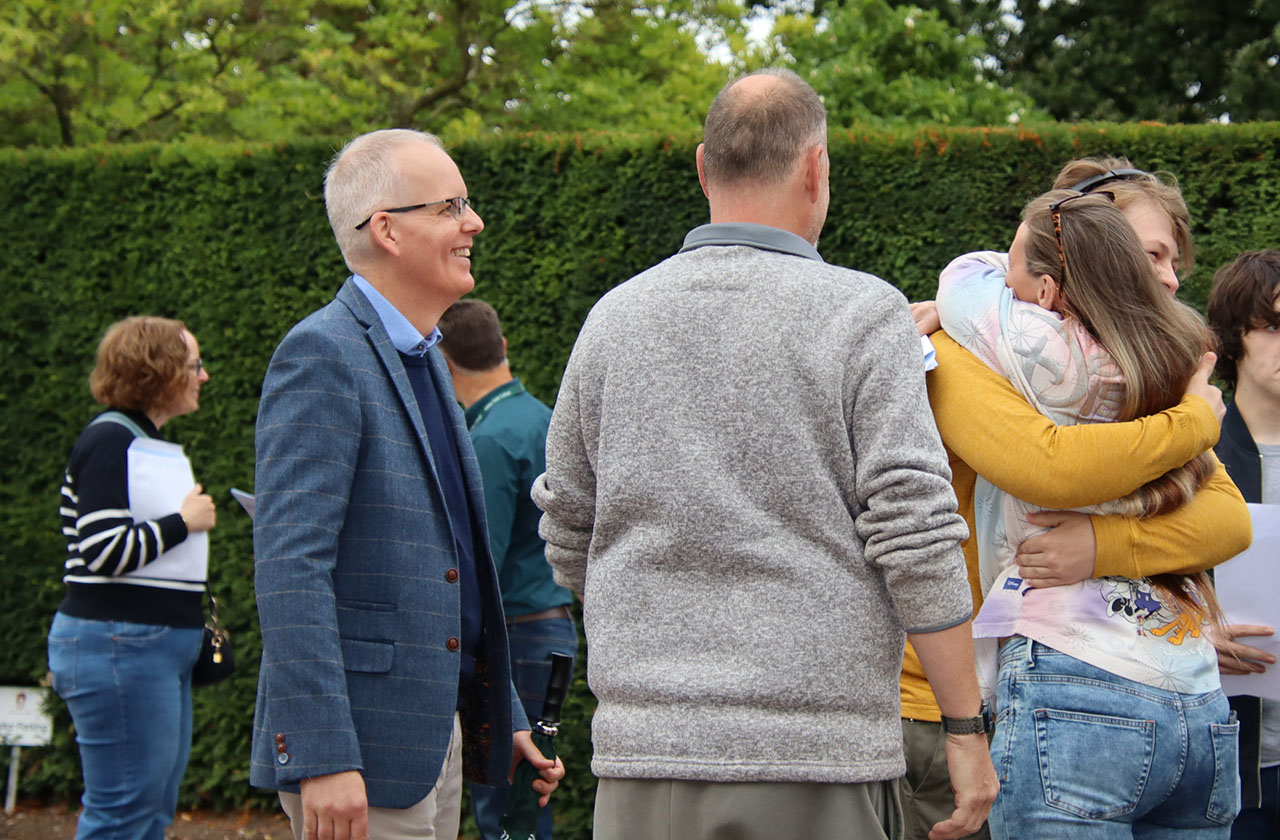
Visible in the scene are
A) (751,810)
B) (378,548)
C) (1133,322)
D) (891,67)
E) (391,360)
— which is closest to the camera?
(751,810)

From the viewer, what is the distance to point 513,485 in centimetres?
416

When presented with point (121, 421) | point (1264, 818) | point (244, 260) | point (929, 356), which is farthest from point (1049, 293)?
point (244, 260)

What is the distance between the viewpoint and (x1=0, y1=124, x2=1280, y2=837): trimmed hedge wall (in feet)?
16.4

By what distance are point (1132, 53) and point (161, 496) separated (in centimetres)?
1313

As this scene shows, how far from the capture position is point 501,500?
411cm

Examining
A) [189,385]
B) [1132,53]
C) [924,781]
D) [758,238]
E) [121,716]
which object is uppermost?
[1132,53]

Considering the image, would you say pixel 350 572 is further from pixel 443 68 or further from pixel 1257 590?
pixel 443 68

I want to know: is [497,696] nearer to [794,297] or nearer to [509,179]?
[794,297]

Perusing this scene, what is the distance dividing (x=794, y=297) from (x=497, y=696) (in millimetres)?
1204

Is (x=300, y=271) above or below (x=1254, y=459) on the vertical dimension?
above

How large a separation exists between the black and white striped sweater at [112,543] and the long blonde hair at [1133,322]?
312 centimetres

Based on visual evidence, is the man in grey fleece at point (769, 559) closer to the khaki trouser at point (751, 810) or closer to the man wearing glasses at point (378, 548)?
the khaki trouser at point (751, 810)

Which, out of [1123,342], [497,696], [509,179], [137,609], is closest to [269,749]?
[497,696]

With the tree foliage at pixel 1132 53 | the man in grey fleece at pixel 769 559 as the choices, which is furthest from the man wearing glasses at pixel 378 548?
the tree foliage at pixel 1132 53
